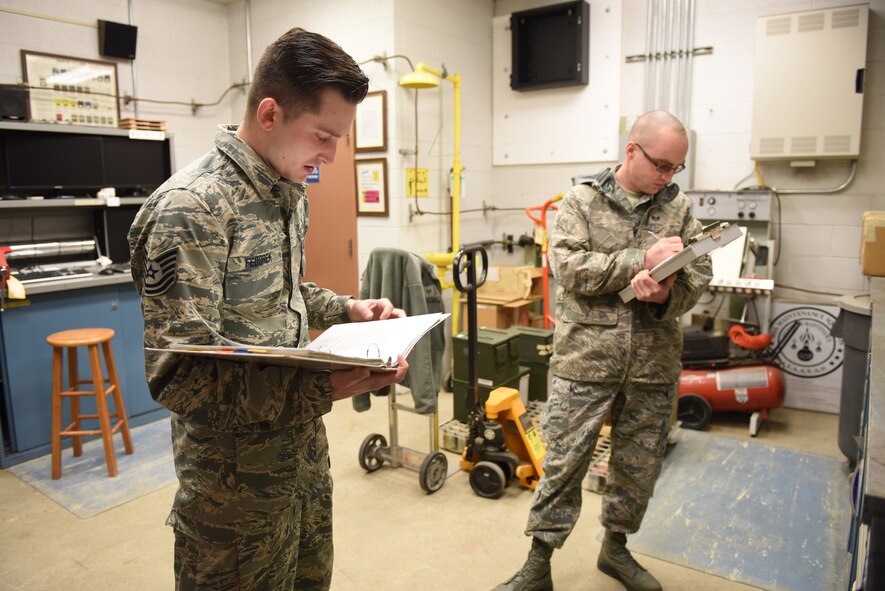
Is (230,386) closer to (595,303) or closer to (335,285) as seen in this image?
(595,303)

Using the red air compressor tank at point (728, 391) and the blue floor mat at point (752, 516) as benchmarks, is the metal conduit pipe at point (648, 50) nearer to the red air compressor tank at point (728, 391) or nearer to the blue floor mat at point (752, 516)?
the red air compressor tank at point (728, 391)

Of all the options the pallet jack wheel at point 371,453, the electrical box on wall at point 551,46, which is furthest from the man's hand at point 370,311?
the electrical box on wall at point 551,46

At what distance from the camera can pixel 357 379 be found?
1159 mm

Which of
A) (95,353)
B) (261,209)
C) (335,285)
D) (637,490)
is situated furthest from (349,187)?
(261,209)

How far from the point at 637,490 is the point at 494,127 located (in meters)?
4.00

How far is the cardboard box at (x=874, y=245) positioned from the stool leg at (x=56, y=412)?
4.04 meters

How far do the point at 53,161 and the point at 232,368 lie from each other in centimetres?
354

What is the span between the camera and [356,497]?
3.11 metres

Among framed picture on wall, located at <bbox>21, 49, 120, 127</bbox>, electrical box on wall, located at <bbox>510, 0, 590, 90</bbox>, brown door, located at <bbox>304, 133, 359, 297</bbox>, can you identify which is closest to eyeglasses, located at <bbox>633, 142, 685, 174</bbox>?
brown door, located at <bbox>304, 133, 359, 297</bbox>

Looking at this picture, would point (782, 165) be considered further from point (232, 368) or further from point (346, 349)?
point (232, 368)

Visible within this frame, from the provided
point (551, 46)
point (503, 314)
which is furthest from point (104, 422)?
point (551, 46)

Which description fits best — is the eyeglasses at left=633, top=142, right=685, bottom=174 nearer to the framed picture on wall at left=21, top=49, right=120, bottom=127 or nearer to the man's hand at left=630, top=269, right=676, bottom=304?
the man's hand at left=630, top=269, right=676, bottom=304

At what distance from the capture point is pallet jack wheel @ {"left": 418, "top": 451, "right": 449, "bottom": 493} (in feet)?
10.2

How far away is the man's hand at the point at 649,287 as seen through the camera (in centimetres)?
196
